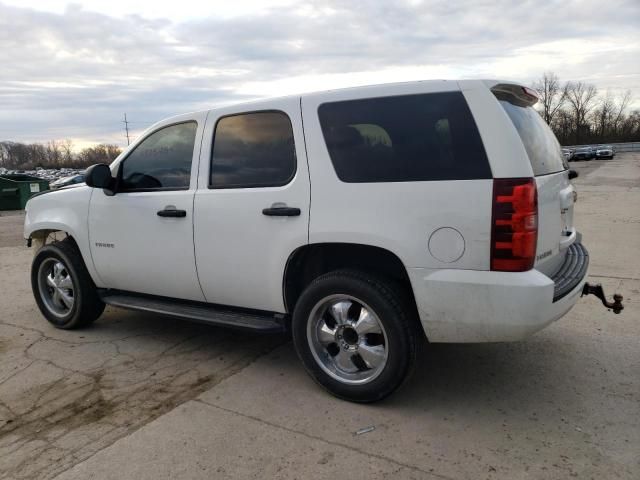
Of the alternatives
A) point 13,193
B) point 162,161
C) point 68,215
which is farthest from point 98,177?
point 13,193

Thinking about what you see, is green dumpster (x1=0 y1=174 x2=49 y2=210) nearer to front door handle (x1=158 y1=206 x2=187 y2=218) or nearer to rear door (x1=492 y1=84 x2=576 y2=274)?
front door handle (x1=158 y1=206 x2=187 y2=218)

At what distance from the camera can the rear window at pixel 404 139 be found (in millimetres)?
2955

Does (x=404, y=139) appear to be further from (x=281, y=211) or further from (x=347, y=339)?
(x=347, y=339)

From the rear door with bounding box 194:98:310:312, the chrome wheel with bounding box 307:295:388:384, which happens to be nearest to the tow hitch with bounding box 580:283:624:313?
the chrome wheel with bounding box 307:295:388:384

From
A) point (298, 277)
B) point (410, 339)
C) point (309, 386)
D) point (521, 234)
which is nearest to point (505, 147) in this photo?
point (521, 234)

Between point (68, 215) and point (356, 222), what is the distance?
2.96 meters

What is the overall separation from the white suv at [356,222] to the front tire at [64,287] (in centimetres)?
53

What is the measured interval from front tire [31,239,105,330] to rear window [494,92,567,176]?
3.80 metres

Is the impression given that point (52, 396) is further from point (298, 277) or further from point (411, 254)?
point (411, 254)

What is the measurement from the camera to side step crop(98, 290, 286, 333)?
369cm

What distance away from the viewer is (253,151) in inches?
147

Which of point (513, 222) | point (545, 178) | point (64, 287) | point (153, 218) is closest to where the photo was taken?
point (513, 222)

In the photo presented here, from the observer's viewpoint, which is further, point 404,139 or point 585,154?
point 585,154

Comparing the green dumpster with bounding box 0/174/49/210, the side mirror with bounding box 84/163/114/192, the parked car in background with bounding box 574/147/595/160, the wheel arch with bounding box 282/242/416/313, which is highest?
the side mirror with bounding box 84/163/114/192
